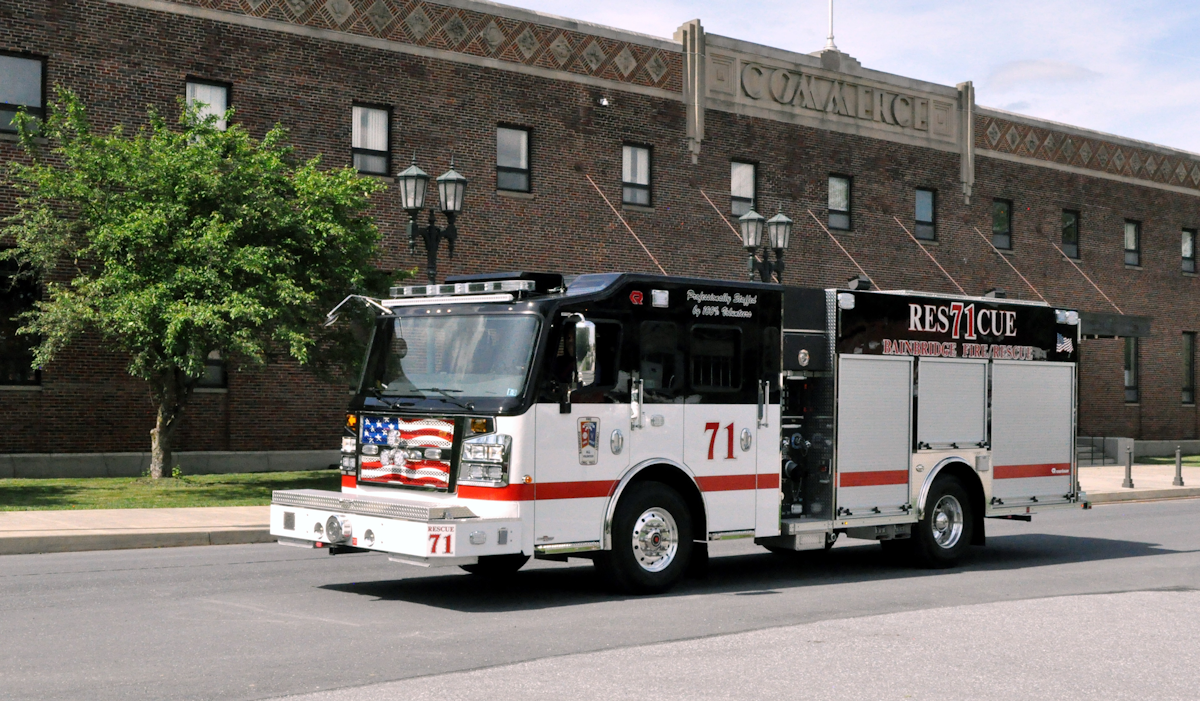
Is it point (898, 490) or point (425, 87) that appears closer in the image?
point (898, 490)

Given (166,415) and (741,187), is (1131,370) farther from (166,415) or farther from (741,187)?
(166,415)

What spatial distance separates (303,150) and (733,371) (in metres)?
16.0

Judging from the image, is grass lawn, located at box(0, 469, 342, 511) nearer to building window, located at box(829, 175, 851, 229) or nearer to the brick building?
the brick building

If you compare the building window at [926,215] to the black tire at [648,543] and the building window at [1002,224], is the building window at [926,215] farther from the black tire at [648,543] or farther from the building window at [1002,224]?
the black tire at [648,543]

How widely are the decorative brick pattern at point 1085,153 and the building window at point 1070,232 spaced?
4.88 ft

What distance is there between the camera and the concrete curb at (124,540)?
1412 centimetres

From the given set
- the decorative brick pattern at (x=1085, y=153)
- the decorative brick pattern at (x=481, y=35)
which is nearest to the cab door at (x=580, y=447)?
the decorative brick pattern at (x=481, y=35)

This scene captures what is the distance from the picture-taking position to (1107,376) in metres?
40.0

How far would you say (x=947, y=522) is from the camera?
13.5m

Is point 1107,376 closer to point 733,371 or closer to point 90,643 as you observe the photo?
point 733,371

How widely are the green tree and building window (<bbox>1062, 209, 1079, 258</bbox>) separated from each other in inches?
982

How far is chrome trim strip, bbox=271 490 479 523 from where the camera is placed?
9867 mm

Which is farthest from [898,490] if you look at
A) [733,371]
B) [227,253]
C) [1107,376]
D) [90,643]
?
[1107,376]

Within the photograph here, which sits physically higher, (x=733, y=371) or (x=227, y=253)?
(x=227, y=253)
